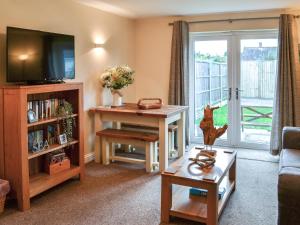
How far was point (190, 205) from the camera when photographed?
2883 mm

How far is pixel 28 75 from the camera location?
3215mm

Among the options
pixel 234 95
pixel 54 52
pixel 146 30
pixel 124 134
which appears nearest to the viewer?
pixel 54 52

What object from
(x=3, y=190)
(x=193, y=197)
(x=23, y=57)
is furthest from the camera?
(x=23, y=57)

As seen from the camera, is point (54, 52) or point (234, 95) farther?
point (234, 95)

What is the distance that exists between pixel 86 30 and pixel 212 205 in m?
3.01

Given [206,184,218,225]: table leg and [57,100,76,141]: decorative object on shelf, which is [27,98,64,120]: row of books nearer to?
[57,100,76,141]: decorative object on shelf

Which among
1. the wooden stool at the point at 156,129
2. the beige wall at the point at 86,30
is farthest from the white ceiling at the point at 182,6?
the wooden stool at the point at 156,129

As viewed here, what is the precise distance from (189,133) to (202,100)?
0.65 metres

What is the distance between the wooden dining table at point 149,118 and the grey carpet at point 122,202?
1.32 ft

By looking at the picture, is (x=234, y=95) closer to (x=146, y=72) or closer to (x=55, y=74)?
(x=146, y=72)

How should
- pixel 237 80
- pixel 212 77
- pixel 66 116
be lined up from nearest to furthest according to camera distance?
pixel 66 116 < pixel 237 80 < pixel 212 77

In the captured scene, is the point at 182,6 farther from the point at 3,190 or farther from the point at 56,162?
the point at 3,190

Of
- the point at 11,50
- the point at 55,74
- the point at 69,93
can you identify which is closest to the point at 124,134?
the point at 69,93

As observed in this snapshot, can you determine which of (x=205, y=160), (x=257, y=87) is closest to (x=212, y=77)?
(x=257, y=87)
